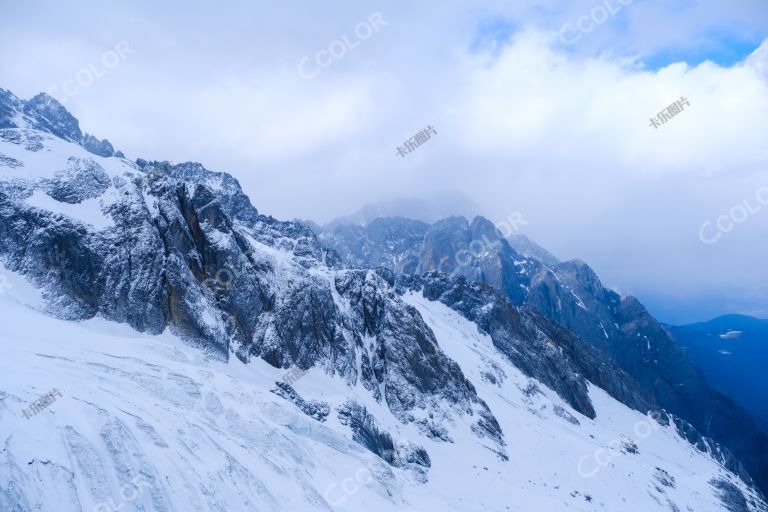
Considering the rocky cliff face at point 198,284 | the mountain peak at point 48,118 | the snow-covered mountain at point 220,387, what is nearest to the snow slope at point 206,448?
the snow-covered mountain at point 220,387

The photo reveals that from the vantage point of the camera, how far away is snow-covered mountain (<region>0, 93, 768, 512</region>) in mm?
24531

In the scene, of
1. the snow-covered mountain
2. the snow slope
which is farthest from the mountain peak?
the snow slope

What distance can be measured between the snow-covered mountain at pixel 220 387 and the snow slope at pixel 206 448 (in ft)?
0.45

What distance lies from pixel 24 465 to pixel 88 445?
3333 mm

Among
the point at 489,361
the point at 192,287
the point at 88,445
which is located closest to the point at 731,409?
the point at 489,361

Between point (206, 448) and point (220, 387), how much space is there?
890cm

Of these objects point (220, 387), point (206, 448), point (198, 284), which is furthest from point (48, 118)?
point (206, 448)

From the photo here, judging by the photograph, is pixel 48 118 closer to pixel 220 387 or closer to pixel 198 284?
pixel 198 284

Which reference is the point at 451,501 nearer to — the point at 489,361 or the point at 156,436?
the point at 156,436

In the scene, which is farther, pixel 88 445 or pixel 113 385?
pixel 113 385

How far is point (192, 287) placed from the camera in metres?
49.0

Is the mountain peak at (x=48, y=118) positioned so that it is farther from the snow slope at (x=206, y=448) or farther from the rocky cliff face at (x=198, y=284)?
the snow slope at (x=206, y=448)

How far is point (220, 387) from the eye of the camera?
37594 mm

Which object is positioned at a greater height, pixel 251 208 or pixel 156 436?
pixel 251 208
